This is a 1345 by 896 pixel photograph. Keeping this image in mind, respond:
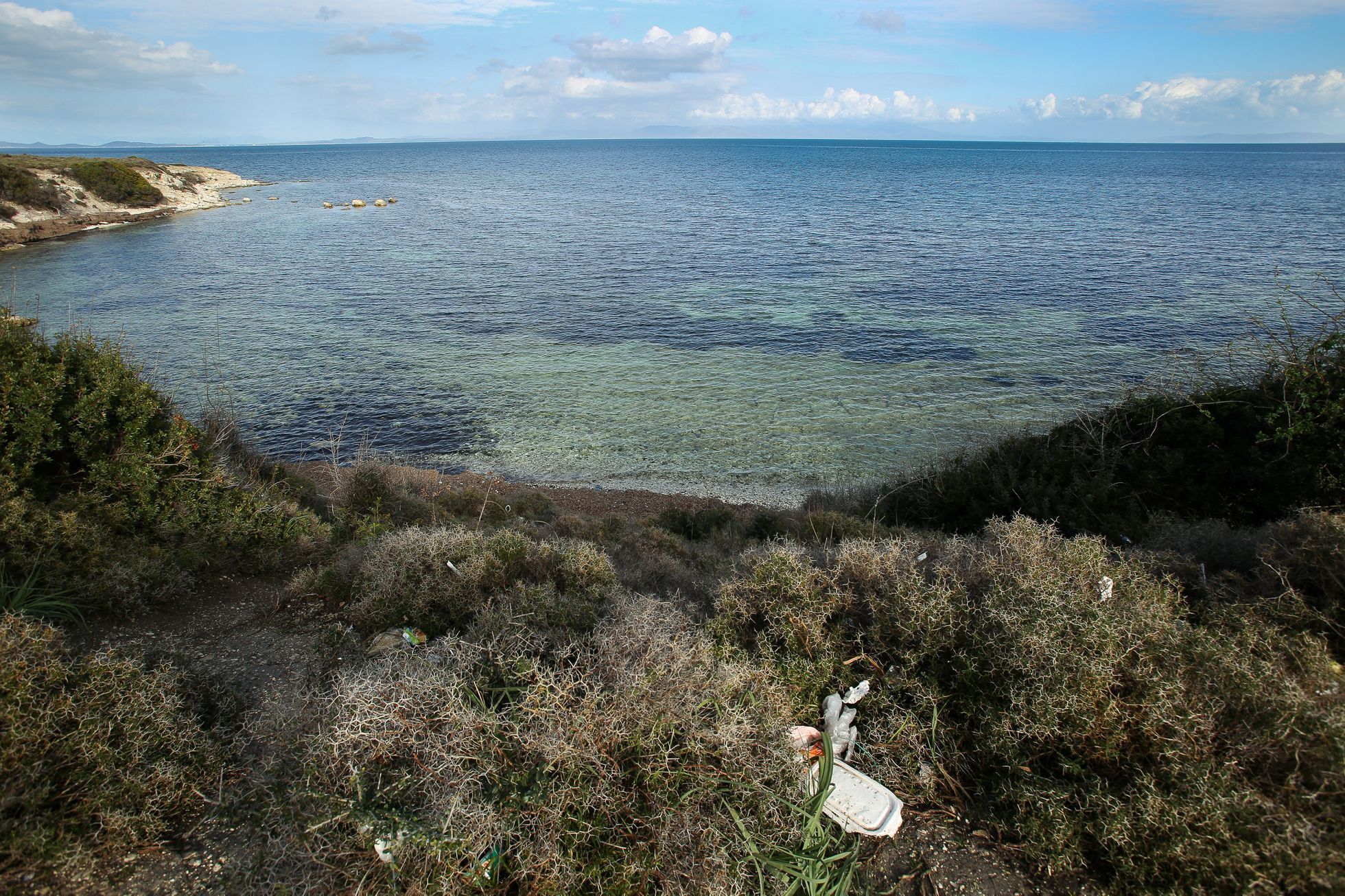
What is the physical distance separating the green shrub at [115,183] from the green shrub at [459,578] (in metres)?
69.4

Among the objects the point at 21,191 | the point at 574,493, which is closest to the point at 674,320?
the point at 574,493

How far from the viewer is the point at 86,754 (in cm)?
384

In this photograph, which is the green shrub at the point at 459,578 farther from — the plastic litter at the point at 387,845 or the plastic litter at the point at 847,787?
the plastic litter at the point at 387,845

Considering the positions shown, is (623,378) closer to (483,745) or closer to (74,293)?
(483,745)

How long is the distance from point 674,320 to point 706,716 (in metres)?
26.4

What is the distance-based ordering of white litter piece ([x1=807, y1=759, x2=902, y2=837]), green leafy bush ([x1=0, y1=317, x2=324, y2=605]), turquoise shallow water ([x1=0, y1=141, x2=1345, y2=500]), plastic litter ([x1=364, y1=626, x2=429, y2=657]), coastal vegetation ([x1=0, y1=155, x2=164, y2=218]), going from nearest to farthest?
white litter piece ([x1=807, y1=759, x2=902, y2=837])
plastic litter ([x1=364, y1=626, x2=429, y2=657])
green leafy bush ([x1=0, y1=317, x2=324, y2=605])
turquoise shallow water ([x1=0, y1=141, x2=1345, y2=500])
coastal vegetation ([x1=0, y1=155, x2=164, y2=218])

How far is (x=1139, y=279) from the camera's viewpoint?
34.4 metres

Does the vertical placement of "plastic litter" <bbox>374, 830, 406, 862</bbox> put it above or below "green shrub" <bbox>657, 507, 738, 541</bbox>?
above

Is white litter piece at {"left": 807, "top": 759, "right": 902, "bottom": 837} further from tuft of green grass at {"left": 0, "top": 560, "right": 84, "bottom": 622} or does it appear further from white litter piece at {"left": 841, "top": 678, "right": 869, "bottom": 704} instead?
tuft of green grass at {"left": 0, "top": 560, "right": 84, "bottom": 622}

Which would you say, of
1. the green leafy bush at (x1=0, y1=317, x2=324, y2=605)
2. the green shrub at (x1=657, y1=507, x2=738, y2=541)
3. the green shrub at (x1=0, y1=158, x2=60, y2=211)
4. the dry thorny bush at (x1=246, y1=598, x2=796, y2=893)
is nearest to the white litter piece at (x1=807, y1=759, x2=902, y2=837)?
the dry thorny bush at (x1=246, y1=598, x2=796, y2=893)

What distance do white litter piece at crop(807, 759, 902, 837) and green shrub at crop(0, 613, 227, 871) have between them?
379 centimetres

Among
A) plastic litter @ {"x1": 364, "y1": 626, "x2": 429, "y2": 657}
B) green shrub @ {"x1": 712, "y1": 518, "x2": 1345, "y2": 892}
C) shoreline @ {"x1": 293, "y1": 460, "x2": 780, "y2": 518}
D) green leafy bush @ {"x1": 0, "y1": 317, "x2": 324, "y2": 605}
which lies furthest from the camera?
shoreline @ {"x1": 293, "y1": 460, "x2": 780, "y2": 518}

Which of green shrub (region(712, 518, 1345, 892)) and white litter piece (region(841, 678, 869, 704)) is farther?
white litter piece (region(841, 678, 869, 704))

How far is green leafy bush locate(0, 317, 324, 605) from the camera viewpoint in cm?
689
